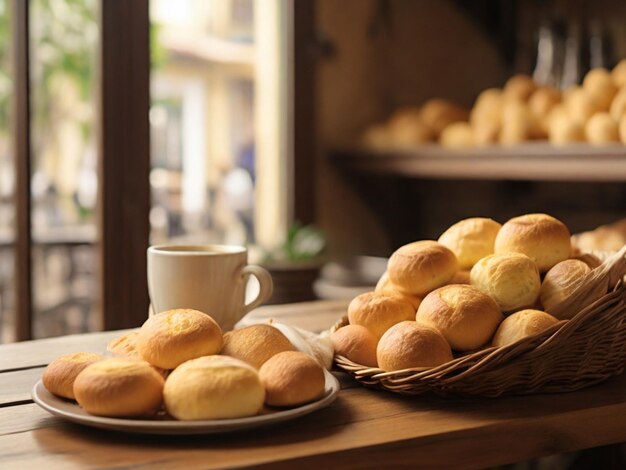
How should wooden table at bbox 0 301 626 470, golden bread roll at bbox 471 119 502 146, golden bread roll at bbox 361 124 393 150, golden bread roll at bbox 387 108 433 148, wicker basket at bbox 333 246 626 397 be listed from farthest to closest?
1. golden bread roll at bbox 361 124 393 150
2. golden bread roll at bbox 387 108 433 148
3. golden bread roll at bbox 471 119 502 146
4. wicker basket at bbox 333 246 626 397
5. wooden table at bbox 0 301 626 470

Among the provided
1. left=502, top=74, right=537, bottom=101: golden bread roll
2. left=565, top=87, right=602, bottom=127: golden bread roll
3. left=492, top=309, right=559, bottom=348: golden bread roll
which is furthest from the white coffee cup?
left=502, top=74, right=537, bottom=101: golden bread roll

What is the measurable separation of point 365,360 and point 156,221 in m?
1.83

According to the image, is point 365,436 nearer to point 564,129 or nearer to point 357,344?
point 357,344

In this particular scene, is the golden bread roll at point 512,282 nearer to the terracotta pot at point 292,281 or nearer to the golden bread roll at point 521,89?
the terracotta pot at point 292,281

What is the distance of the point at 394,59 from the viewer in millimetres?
3088

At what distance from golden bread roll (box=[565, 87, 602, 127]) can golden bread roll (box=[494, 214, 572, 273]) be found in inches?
50.6

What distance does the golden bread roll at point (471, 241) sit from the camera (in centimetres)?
97

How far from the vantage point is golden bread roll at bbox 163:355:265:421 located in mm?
705

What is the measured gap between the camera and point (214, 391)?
70cm

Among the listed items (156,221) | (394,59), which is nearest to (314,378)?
(156,221)

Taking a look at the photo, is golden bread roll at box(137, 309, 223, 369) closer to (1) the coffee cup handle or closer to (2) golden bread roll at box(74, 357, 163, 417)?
(2) golden bread roll at box(74, 357, 163, 417)

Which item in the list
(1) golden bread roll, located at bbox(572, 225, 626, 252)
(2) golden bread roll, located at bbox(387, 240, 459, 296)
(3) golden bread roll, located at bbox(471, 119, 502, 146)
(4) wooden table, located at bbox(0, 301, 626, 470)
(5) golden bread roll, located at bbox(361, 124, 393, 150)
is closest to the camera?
(4) wooden table, located at bbox(0, 301, 626, 470)

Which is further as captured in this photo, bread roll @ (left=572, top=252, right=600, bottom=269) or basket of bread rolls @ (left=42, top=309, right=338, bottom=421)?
bread roll @ (left=572, top=252, right=600, bottom=269)

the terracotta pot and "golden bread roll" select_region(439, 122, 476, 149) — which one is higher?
"golden bread roll" select_region(439, 122, 476, 149)
